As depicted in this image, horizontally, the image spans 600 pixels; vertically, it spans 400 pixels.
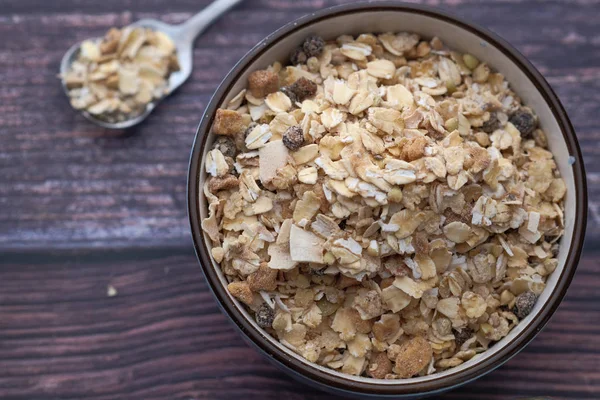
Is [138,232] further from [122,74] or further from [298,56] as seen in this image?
[298,56]

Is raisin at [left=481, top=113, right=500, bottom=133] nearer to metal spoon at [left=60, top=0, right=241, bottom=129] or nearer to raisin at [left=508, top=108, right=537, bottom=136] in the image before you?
raisin at [left=508, top=108, right=537, bottom=136]

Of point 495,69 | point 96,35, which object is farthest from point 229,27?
point 495,69

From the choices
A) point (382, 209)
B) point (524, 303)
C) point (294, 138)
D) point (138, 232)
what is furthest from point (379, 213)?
point (138, 232)

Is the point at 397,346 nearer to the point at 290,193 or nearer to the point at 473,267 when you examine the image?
the point at 473,267

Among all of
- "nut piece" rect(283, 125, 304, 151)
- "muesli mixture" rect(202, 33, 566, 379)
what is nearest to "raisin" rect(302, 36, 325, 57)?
"muesli mixture" rect(202, 33, 566, 379)

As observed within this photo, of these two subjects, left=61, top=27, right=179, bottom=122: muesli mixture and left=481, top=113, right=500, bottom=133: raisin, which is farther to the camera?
left=61, top=27, right=179, bottom=122: muesli mixture
